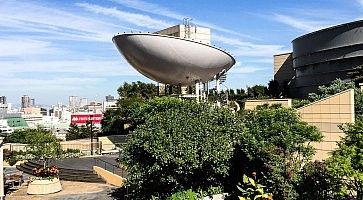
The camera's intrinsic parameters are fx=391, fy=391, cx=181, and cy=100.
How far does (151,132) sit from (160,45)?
19.4m

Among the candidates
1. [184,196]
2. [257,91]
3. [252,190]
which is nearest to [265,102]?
[252,190]

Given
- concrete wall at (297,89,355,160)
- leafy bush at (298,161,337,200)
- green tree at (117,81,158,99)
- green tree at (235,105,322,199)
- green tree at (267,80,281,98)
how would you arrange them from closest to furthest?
leafy bush at (298,161,337,200)
green tree at (235,105,322,199)
concrete wall at (297,89,355,160)
green tree at (117,81,158,99)
green tree at (267,80,281,98)

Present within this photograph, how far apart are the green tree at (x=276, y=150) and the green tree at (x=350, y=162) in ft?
6.71

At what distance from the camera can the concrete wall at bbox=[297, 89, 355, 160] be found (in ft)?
60.6

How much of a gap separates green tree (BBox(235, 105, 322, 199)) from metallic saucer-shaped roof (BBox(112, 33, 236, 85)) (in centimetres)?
1870

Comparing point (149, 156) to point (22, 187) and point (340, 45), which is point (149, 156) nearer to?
point (22, 187)

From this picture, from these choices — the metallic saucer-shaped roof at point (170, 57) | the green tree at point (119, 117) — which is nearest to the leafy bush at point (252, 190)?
the metallic saucer-shaped roof at point (170, 57)

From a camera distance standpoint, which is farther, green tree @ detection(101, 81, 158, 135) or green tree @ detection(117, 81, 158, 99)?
green tree @ detection(117, 81, 158, 99)

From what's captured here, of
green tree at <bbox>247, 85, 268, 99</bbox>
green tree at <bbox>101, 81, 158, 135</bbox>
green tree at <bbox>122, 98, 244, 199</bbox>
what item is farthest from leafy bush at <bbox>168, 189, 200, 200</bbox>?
green tree at <bbox>247, 85, 268, 99</bbox>

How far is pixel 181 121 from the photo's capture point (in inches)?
581

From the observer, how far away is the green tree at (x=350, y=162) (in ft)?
33.7

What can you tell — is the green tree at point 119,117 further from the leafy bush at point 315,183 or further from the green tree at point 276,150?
the leafy bush at point 315,183

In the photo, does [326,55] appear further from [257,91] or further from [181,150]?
[181,150]

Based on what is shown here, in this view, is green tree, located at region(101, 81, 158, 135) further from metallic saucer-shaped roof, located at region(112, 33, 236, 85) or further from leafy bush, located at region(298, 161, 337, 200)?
leafy bush, located at region(298, 161, 337, 200)
